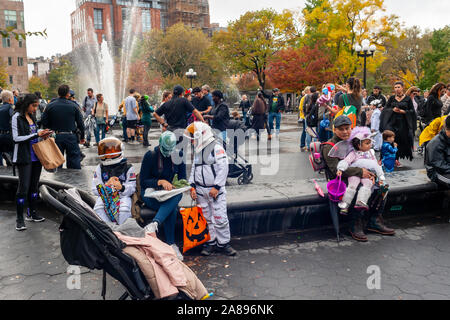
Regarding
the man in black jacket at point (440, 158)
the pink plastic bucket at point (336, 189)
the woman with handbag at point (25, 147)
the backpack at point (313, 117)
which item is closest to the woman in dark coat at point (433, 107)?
the backpack at point (313, 117)

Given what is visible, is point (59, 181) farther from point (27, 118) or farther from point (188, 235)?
point (188, 235)

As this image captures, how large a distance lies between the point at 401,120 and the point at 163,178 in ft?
20.4

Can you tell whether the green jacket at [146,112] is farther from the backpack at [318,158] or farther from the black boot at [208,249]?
the black boot at [208,249]

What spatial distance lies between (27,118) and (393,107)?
725cm

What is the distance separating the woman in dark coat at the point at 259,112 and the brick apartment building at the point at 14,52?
233ft

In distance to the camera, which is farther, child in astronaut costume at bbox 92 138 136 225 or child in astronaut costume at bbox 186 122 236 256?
child in astronaut costume at bbox 186 122 236 256

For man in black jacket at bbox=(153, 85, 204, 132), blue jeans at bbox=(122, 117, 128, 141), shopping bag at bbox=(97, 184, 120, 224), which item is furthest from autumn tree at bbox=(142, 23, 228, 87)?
shopping bag at bbox=(97, 184, 120, 224)

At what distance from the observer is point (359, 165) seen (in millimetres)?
5238

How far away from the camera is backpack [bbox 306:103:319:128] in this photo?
10.3 m

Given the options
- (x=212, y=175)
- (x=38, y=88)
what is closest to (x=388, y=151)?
(x=212, y=175)

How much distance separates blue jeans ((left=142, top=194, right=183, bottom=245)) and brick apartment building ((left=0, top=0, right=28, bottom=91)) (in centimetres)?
7781

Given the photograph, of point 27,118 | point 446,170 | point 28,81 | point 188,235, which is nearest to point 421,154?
point 446,170

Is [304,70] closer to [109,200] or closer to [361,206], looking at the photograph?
[361,206]

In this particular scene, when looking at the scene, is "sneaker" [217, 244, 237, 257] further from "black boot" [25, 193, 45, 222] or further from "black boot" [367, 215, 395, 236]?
"black boot" [25, 193, 45, 222]
